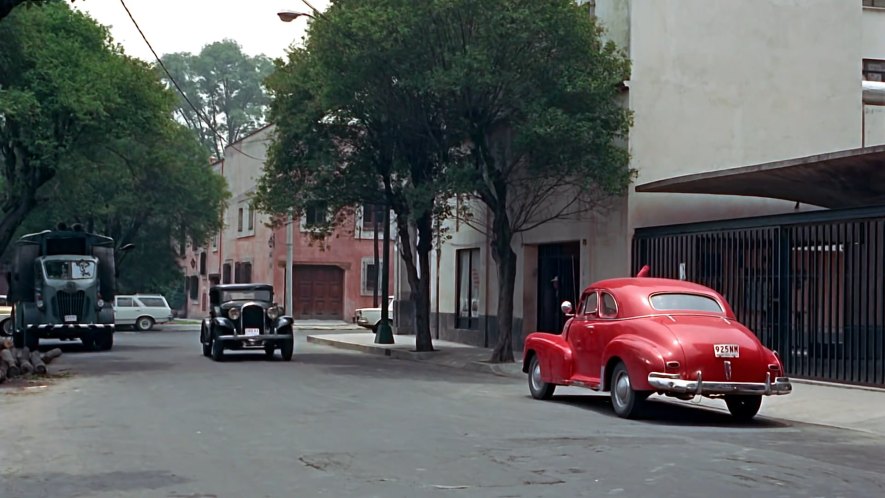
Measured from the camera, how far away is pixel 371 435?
1202 centimetres

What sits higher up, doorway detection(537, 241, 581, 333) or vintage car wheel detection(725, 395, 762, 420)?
doorway detection(537, 241, 581, 333)

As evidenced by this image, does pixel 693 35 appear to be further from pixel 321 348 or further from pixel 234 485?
pixel 234 485

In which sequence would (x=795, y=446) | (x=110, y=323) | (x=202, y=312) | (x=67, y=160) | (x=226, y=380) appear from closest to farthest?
(x=795, y=446) < (x=226, y=380) < (x=67, y=160) < (x=110, y=323) < (x=202, y=312)

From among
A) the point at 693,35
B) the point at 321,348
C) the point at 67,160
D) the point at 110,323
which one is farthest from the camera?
the point at 321,348

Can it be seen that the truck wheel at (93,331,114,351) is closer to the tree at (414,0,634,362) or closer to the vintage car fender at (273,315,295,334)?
the vintage car fender at (273,315,295,334)

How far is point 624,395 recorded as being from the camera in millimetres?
14320

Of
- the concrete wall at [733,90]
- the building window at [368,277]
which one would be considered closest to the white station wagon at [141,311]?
the building window at [368,277]

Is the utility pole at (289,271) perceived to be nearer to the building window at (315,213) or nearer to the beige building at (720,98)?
the building window at (315,213)

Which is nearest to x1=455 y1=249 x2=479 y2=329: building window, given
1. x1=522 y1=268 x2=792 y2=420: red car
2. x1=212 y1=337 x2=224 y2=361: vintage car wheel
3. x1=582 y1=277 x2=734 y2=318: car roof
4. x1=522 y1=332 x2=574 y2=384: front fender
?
x1=212 y1=337 x2=224 y2=361: vintage car wheel

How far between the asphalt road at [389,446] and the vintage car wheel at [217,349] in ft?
18.4

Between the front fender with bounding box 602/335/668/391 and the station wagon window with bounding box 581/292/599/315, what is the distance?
40.9 inches

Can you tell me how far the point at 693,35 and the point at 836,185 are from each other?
694 centimetres

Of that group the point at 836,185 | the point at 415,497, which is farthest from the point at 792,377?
the point at 415,497

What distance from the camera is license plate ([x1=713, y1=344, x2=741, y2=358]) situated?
44.6 ft
